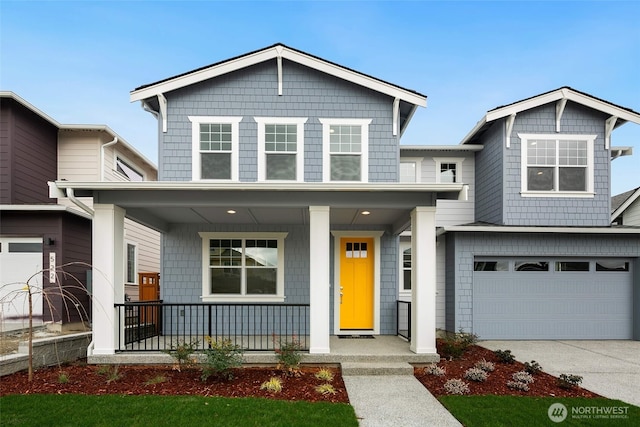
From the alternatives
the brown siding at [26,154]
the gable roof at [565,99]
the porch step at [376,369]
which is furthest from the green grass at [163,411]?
the gable roof at [565,99]

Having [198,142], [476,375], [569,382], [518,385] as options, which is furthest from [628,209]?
[198,142]

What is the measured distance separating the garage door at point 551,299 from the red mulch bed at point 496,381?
2.67m

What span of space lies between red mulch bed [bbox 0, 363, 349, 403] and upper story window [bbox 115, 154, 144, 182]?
801 centimetres

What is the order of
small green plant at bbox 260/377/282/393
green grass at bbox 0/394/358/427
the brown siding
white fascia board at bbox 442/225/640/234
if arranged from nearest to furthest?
green grass at bbox 0/394/358/427 < small green plant at bbox 260/377/282/393 < white fascia board at bbox 442/225/640/234 < the brown siding

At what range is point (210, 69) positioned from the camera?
869 centimetres

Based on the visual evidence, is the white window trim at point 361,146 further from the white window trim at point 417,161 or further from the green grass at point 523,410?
the green grass at point 523,410

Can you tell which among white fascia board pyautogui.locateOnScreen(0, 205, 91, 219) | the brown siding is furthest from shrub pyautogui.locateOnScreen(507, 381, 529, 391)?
the brown siding

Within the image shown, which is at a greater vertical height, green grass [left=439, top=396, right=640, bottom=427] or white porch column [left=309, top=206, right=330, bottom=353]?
white porch column [left=309, top=206, right=330, bottom=353]

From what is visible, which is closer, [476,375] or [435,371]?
[476,375]

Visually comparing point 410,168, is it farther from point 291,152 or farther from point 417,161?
point 291,152

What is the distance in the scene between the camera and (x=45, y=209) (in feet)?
29.1

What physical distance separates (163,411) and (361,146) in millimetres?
6622

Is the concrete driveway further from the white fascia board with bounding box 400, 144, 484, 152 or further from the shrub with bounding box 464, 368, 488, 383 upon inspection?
the white fascia board with bounding box 400, 144, 484, 152

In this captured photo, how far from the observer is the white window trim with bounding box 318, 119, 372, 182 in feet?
28.7
